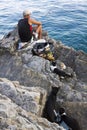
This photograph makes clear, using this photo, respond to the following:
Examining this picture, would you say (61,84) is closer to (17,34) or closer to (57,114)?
(57,114)

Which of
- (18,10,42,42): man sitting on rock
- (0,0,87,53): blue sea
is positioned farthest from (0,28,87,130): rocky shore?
(0,0,87,53): blue sea

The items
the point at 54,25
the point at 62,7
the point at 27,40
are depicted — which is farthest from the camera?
the point at 62,7

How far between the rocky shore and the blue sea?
33.5ft

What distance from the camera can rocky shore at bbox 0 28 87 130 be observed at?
10781 mm

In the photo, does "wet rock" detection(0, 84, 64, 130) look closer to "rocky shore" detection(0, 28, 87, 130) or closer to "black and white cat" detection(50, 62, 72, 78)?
"rocky shore" detection(0, 28, 87, 130)

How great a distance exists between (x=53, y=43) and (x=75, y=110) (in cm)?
589

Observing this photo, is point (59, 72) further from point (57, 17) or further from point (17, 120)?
point (57, 17)

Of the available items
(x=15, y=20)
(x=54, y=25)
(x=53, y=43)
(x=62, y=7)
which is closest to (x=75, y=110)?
(x=53, y=43)

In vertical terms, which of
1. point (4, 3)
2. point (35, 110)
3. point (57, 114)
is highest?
point (35, 110)

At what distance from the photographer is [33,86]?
15.0 meters

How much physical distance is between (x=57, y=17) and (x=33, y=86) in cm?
2341

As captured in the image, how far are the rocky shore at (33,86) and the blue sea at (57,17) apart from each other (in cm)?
1021

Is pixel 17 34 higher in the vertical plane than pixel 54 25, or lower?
higher

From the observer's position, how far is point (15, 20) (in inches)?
1438
